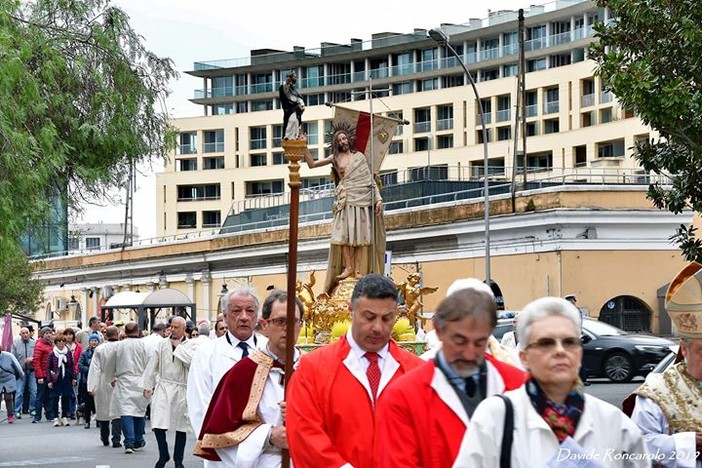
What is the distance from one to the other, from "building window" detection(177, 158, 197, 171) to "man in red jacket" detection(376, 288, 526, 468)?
325 feet

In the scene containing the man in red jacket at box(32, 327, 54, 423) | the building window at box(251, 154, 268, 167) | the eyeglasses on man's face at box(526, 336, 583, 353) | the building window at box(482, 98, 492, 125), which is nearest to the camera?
the eyeglasses on man's face at box(526, 336, 583, 353)

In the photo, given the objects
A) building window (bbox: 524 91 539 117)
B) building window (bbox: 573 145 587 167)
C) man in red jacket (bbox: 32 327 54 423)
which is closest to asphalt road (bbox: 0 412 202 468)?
man in red jacket (bbox: 32 327 54 423)

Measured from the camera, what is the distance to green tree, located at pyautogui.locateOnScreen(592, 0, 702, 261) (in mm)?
A: 18406

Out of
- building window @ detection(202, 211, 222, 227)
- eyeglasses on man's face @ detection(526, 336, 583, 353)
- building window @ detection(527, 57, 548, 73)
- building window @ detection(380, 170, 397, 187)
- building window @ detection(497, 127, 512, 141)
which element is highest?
building window @ detection(527, 57, 548, 73)

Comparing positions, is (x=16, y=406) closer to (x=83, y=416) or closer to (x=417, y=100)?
(x=83, y=416)

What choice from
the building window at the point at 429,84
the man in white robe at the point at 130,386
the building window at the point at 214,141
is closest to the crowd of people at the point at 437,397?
the man in white robe at the point at 130,386

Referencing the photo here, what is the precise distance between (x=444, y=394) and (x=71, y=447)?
17.6 m

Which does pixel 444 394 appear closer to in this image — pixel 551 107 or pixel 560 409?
pixel 560 409

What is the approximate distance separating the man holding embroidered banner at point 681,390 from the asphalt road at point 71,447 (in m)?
12.4

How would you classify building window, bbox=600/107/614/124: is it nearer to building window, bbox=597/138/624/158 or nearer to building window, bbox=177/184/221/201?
building window, bbox=597/138/624/158

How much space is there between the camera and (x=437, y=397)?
557cm

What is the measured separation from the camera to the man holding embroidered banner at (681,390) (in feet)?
21.5

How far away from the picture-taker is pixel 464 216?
161 ft

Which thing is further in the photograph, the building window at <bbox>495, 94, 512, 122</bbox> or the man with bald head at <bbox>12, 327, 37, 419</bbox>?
the building window at <bbox>495, 94, 512, 122</bbox>
